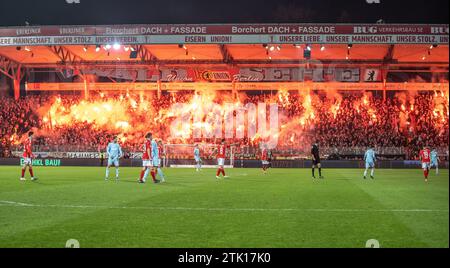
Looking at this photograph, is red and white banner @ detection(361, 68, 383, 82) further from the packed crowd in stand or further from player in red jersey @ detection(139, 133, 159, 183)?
player in red jersey @ detection(139, 133, 159, 183)

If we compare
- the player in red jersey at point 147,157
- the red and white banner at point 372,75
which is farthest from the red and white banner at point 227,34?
the player in red jersey at point 147,157

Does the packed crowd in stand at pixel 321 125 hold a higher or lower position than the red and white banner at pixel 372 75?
lower

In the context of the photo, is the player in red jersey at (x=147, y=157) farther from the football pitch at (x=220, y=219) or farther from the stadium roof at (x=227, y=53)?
the stadium roof at (x=227, y=53)

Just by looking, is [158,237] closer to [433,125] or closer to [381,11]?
[381,11]

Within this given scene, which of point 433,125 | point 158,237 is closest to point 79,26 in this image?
point 433,125

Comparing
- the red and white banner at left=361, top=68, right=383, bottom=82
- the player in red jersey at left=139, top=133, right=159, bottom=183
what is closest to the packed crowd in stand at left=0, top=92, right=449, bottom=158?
the red and white banner at left=361, top=68, right=383, bottom=82

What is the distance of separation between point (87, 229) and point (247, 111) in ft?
128

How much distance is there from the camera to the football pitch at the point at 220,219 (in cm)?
890

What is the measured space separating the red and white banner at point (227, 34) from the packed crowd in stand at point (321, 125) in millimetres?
8977

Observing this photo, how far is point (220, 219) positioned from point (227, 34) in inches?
1225

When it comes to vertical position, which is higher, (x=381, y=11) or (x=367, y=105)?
(x=381, y=11)

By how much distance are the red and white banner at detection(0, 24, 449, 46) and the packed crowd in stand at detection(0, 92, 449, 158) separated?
29.5ft

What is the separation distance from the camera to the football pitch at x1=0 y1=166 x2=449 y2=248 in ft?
29.2
